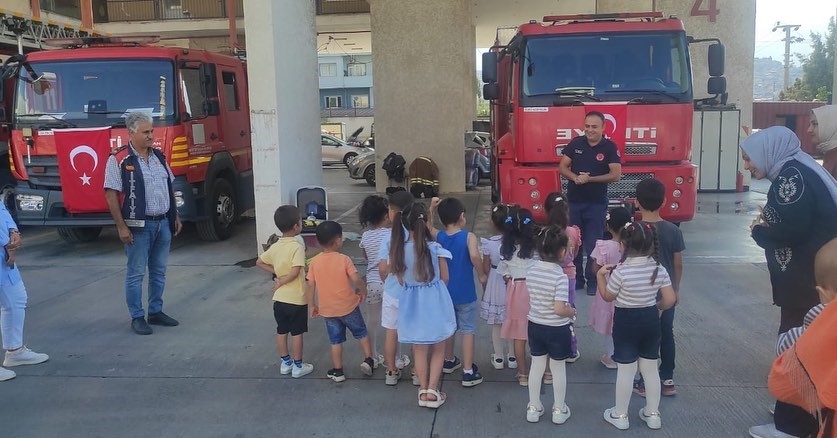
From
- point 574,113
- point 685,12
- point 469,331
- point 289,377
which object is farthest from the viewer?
point 685,12

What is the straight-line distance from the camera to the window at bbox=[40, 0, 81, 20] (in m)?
15.5

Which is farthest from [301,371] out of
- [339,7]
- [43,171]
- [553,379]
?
[339,7]

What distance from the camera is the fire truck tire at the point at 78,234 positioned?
394 inches

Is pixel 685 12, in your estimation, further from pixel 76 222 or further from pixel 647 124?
pixel 76 222

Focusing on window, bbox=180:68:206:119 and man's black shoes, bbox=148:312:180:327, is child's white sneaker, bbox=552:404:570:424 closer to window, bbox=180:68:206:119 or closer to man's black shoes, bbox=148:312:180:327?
man's black shoes, bbox=148:312:180:327

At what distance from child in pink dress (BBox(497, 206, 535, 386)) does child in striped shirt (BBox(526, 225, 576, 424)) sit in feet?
0.91

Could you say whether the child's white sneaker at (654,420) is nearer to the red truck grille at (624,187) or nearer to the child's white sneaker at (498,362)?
the child's white sneaker at (498,362)

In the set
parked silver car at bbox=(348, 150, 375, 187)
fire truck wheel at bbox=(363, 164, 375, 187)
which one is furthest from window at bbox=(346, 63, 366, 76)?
fire truck wheel at bbox=(363, 164, 375, 187)

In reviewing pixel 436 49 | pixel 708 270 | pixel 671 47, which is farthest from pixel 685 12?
pixel 708 270

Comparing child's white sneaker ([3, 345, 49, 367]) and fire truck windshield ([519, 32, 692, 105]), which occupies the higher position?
fire truck windshield ([519, 32, 692, 105])

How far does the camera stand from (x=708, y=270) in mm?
7762

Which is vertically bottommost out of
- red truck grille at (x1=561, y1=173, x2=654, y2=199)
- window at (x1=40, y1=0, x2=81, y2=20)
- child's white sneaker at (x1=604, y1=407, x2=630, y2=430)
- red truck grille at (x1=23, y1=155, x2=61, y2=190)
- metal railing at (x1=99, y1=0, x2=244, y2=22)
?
child's white sneaker at (x1=604, y1=407, x2=630, y2=430)

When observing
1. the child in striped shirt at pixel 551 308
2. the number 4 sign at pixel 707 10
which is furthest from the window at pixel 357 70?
the child in striped shirt at pixel 551 308

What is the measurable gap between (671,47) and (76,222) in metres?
7.66
